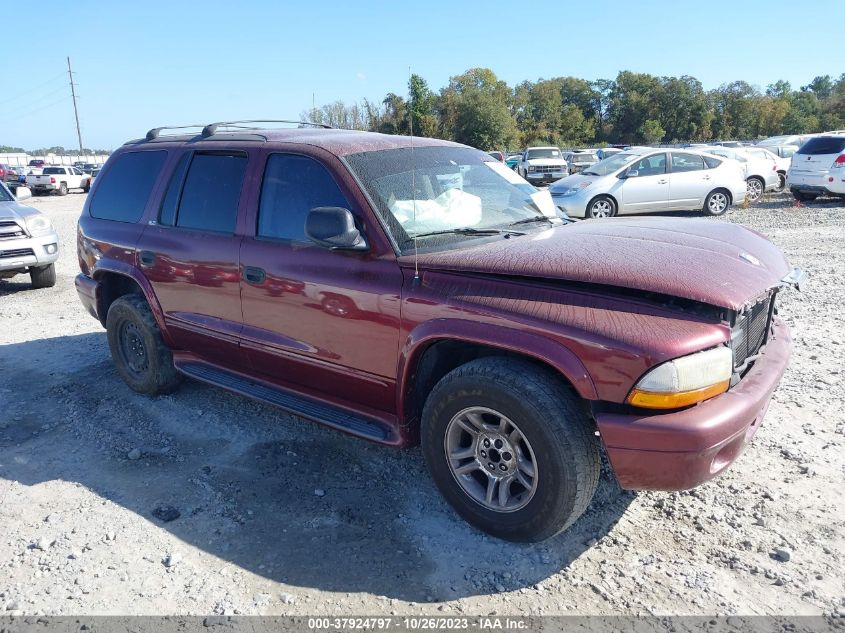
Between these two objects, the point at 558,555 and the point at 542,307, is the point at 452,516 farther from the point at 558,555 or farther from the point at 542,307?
the point at 542,307

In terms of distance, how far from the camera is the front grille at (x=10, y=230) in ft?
27.9

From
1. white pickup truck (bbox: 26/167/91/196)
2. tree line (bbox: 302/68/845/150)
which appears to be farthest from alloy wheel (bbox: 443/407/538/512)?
tree line (bbox: 302/68/845/150)

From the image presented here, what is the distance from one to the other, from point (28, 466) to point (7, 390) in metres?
1.62

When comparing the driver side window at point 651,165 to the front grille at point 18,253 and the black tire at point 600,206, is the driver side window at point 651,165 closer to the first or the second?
the black tire at point 600,206

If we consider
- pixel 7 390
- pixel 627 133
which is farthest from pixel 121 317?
pixel 627 133

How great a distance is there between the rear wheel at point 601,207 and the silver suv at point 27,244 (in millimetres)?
10144

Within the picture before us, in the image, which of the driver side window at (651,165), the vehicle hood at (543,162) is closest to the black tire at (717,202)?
the driver side window at (651,165)

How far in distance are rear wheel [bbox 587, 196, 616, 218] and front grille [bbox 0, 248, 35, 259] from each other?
10362 mm

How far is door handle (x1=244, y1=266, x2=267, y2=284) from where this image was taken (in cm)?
376

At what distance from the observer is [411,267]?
10.4 feet

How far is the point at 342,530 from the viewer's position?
3.22 metres

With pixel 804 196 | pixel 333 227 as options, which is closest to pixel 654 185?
pixel 804 196

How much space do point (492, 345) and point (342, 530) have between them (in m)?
1.27

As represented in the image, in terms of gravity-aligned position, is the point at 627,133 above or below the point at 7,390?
above
